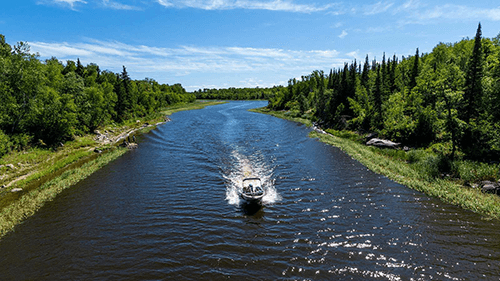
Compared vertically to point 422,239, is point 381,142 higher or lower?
higher

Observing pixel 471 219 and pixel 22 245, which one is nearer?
pixel 22 245

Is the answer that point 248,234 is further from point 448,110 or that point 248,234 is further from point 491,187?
point 448,110

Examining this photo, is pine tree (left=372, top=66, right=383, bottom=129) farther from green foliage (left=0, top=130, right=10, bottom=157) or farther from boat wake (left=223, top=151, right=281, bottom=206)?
green foliage (left=0, top=130, right=10, bottom=157)

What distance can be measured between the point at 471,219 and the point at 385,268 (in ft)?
38.8

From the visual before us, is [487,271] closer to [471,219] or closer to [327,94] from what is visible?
[471,219]

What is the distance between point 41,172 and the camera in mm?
31219

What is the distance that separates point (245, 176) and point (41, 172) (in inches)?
1064

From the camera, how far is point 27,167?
32.9m

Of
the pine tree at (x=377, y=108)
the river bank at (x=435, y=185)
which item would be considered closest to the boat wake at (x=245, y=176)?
the river bank at (x=435, y=185)

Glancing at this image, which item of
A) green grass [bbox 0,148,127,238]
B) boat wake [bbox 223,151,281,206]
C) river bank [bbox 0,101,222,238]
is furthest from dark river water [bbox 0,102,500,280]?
river bank [bbox 0,101,222,238]

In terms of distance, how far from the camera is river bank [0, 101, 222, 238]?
22438 millimetres

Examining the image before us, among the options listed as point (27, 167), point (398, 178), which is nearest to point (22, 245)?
point (27, 167)

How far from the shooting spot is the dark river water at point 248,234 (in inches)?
580

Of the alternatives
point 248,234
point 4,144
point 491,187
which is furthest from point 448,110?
point 4,144
